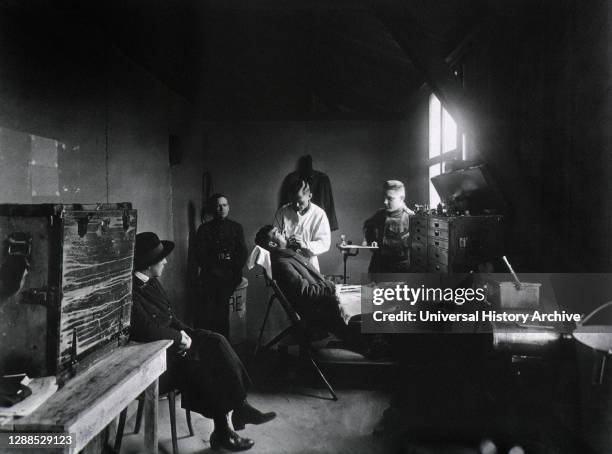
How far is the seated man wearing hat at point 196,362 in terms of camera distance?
2.73 meters

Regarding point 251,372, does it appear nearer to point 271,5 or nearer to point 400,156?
point 271,5

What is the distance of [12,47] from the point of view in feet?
7.04

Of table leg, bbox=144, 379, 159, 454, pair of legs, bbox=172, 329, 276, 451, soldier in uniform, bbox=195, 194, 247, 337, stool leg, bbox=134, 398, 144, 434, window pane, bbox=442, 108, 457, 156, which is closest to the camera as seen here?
table leg, bbox=144, 379, 159, 454

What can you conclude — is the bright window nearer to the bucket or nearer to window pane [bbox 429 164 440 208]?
window pane [bbox 429 164 440 208]

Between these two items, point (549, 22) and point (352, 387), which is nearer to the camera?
point (549, 22)

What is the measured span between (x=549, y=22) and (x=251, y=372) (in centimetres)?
363

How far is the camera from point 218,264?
465cm

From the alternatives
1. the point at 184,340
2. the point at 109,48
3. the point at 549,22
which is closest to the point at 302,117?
the point at 109,48

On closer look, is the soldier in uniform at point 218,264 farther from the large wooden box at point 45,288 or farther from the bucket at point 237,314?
the large wooden box at point 45,288

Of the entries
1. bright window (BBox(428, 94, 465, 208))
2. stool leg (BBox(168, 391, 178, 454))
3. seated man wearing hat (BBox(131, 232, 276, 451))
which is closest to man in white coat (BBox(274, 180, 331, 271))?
bright window (BBox(428, 94, 465, 208))

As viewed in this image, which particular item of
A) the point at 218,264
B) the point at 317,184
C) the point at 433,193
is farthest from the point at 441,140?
the point at 218,264

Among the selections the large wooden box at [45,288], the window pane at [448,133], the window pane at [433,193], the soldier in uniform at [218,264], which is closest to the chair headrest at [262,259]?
the soldier in uniform at [218,264]

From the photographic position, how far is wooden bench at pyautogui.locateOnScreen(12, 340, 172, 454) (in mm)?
1383

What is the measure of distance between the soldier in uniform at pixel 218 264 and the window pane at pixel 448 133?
2.51 metres
